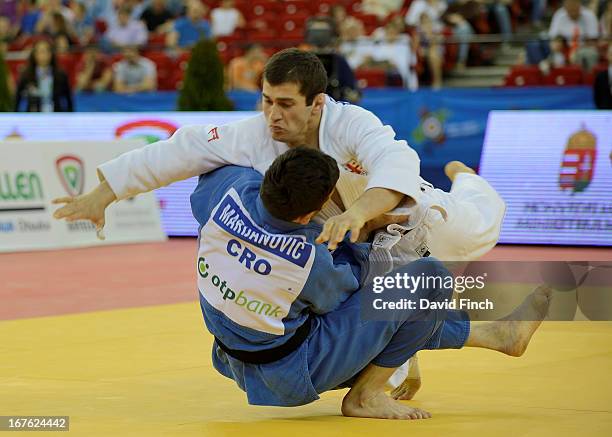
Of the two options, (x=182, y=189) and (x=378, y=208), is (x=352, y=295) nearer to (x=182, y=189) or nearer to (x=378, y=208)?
(x=378, y=208)

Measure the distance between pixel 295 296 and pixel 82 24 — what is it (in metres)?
16.0

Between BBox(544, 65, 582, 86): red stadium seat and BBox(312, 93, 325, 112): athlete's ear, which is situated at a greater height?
BBox(312, 93, 325, 112): athlete's ear

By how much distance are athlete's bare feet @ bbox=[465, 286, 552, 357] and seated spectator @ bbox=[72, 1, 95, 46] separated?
14.9m

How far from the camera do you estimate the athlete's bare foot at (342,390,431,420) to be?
4.29m

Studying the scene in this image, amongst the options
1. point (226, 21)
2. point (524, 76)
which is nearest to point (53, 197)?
point (524, 76)

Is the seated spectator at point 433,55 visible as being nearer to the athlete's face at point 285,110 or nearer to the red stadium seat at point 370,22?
the red stadium seat at point 370,22

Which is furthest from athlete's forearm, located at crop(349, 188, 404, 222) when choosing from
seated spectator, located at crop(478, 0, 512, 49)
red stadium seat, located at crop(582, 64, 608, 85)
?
seated spectator, located at crop(478, 0, 512, 49)

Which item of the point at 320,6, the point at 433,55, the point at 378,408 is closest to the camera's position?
the point at 378,408

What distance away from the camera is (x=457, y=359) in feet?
18.9

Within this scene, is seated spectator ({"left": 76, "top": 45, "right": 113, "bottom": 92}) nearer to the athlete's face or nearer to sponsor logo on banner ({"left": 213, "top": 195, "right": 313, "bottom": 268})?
the athlete's face

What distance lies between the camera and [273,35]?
18.0 metres

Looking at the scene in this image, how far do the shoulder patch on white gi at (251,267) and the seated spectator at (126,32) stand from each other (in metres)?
14.5

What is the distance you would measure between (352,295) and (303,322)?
211 millimetres

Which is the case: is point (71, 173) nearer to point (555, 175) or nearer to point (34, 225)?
point (34, 225)
